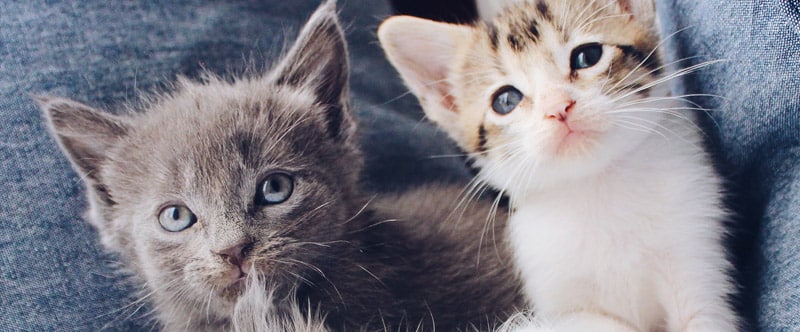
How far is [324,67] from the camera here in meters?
0.94

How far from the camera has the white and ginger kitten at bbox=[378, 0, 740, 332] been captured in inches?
35.3

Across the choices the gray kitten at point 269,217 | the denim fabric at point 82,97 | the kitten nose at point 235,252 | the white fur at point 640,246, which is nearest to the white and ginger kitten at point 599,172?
the white fur at point 640,246

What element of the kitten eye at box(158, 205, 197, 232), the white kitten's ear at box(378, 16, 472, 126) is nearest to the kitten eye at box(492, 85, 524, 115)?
the white kitten's ear at box(378, 16, 472, 126)

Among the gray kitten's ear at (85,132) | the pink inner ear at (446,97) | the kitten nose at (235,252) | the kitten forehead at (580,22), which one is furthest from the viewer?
the pink inner ear at (446,97)

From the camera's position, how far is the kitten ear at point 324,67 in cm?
92

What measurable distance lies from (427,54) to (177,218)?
0.51 m

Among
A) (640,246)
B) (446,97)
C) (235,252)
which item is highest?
(446,97)

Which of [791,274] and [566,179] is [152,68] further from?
[791,274]

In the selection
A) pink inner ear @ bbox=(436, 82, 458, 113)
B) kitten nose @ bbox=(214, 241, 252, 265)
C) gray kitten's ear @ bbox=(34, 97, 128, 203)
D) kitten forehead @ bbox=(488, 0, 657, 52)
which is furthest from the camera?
pink inner ear @ bbox=(436, 82, 458, 113)

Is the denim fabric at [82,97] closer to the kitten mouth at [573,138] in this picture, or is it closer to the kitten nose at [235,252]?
the kitten nose at [235,252]

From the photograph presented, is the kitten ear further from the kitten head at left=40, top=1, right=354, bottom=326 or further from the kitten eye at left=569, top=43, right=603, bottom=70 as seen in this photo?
the kitten eye at left=569, top=43, right=603, bottom=70

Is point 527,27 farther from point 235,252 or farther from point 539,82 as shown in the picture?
point 235,252

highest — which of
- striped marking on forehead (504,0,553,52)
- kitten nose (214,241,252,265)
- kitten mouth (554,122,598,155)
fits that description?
striped marking on forehead (504,0,553,52)

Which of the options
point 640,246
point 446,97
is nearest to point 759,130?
point 640,246
